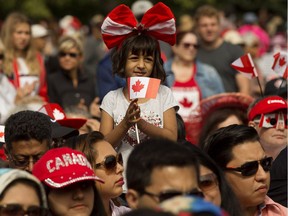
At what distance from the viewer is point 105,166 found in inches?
232

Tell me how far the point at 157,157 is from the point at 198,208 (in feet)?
2.92

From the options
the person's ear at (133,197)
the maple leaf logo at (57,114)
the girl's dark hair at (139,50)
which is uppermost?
the girl's dark hair at (139,50)

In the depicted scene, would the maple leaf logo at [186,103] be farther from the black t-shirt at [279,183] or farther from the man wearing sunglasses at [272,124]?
the black t-shirt at [279,183]

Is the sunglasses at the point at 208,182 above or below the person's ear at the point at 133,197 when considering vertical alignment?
below

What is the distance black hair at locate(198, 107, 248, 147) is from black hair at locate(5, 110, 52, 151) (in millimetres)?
2193

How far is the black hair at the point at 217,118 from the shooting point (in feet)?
27.6

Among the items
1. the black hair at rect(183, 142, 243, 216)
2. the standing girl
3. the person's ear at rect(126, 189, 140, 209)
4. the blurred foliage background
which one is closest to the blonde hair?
the standing girl

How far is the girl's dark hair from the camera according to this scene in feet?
22.0

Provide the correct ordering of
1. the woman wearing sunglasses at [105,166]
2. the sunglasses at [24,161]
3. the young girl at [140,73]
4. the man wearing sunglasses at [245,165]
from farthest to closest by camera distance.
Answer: the young girl at [140,73] → the sunglasses at [24,161] → the man wearing sunglasses at [245,165] → the woman wearing sunglasses at [105,166]

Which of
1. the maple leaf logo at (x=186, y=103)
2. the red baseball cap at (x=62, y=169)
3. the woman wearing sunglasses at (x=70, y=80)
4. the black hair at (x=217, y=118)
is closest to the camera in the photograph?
the red baseball cap at (x=62, y=169)

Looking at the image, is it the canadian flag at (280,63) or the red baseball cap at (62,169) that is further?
the canadian flag at (280,63)

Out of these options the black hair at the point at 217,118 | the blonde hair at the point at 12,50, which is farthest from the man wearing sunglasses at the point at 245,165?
the blonde hair at the point at 12,50

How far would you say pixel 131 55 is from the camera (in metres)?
6.70

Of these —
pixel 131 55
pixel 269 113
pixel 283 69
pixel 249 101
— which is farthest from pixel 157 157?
pixel 249 101
